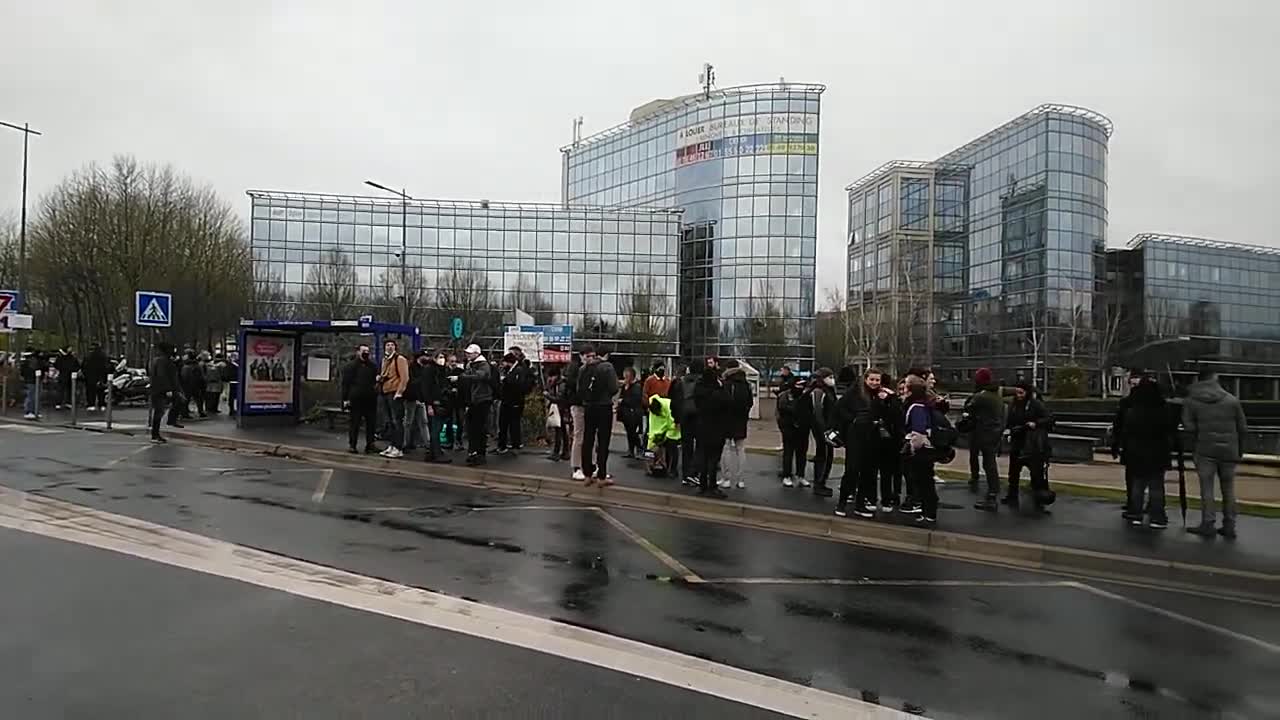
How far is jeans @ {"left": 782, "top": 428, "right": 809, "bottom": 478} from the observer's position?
13.1m

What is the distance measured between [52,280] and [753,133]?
41901 millimetres

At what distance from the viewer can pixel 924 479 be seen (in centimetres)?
1002

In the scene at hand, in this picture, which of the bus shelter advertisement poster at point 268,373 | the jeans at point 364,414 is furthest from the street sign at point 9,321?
the jeans at point 364,414

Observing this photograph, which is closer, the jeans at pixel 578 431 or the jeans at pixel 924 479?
the jeans at pixel 924 479

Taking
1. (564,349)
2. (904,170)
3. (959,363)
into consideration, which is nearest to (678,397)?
(564,349)

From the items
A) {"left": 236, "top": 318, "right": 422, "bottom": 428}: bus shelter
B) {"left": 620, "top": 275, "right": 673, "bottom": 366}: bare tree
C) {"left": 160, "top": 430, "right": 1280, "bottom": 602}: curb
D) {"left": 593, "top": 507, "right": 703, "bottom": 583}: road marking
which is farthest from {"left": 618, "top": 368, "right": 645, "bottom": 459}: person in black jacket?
{"left": 620, "top": 275, "right": 673, "bottom": 366}: bare tree

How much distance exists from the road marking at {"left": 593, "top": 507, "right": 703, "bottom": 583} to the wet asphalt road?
0.19ft

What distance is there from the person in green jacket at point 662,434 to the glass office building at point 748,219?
45.4 meters

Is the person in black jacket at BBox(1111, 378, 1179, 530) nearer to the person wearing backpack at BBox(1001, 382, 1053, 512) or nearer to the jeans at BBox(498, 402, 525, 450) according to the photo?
the person wearing backpack at BBox(1001, 382, 1053, 512)

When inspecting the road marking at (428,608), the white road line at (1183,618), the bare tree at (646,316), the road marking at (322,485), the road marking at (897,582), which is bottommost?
the white road line at (1183,618)

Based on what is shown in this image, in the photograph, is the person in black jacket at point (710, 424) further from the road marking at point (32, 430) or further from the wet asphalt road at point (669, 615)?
the road marking at point (32, 430)

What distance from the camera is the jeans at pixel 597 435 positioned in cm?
1209

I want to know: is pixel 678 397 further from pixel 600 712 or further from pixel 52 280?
pixel 52 280

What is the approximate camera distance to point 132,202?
126 feet
